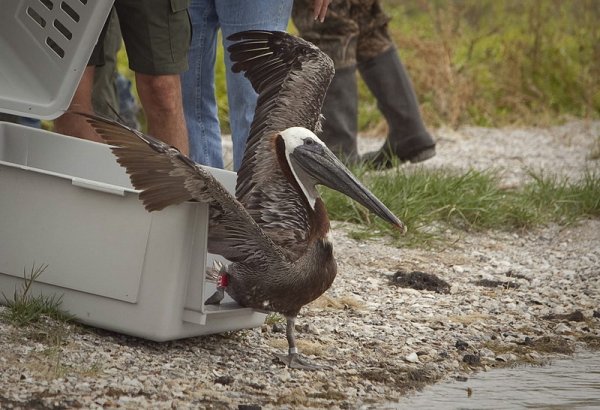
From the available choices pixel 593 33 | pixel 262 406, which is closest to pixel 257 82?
pixel 262 406

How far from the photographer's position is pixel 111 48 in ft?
23.5

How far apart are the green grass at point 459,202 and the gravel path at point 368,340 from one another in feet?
0.36

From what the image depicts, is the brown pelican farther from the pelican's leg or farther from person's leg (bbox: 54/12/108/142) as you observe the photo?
person's leg (bbox: 54/12/108/142)

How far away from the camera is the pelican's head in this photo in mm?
4668

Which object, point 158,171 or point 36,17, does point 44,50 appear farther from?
point 158,171

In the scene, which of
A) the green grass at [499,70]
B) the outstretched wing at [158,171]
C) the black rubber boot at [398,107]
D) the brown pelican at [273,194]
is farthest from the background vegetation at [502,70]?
the outstretched wing at [158,171]

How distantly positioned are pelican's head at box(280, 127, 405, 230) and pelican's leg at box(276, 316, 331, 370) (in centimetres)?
44

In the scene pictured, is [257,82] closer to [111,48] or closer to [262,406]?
[262,406]

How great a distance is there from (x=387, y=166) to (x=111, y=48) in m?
1.82

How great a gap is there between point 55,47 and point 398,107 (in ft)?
10.5

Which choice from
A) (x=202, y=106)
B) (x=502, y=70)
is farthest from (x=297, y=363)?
(x=502, y=70)

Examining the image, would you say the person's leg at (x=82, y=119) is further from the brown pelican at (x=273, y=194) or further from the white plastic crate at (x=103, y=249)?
the brown pelican at (x=273, y=194)

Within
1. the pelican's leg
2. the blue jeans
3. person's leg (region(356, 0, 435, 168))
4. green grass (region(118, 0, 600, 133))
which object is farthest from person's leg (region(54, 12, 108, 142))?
green grass (region(118, 0, 600, 133))

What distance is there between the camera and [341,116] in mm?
7824
